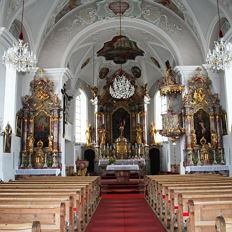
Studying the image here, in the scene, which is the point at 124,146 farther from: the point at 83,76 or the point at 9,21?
the point at 9,21

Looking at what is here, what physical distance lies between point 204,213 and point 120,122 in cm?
1949

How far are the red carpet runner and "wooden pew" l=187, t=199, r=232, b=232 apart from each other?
2.44 meters

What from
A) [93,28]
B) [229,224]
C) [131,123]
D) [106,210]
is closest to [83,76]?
[131,123]

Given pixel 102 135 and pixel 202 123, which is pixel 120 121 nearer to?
pixel 102 135

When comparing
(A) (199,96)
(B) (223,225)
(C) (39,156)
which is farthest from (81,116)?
(B) (223,225)

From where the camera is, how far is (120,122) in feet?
75.6

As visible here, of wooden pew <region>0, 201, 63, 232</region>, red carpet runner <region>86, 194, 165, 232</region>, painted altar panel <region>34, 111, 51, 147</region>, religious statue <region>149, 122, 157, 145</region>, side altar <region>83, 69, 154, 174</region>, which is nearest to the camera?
wooden pew <region>0, 201, 63, 232</region>

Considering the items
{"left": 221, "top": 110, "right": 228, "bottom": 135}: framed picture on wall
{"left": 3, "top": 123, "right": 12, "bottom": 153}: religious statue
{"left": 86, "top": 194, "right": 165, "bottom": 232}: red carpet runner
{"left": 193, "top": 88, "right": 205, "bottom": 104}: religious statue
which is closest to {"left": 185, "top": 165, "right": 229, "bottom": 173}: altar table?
{"left": 221, "top": 110, "right": 228, "bottom": 135}: framed picture on wall

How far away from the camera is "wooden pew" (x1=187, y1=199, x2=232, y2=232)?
11.6 ft

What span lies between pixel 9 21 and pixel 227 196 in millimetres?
11234

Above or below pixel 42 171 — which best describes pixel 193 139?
above

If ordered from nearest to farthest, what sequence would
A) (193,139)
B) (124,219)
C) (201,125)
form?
(124,219), (193,139), (201,125)

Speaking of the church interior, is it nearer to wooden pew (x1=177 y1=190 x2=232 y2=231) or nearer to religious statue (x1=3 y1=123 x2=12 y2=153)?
religious statue (x1=3 y1=123 x2=12 y2=153)

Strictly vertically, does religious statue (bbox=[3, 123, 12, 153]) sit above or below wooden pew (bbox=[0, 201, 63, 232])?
above
